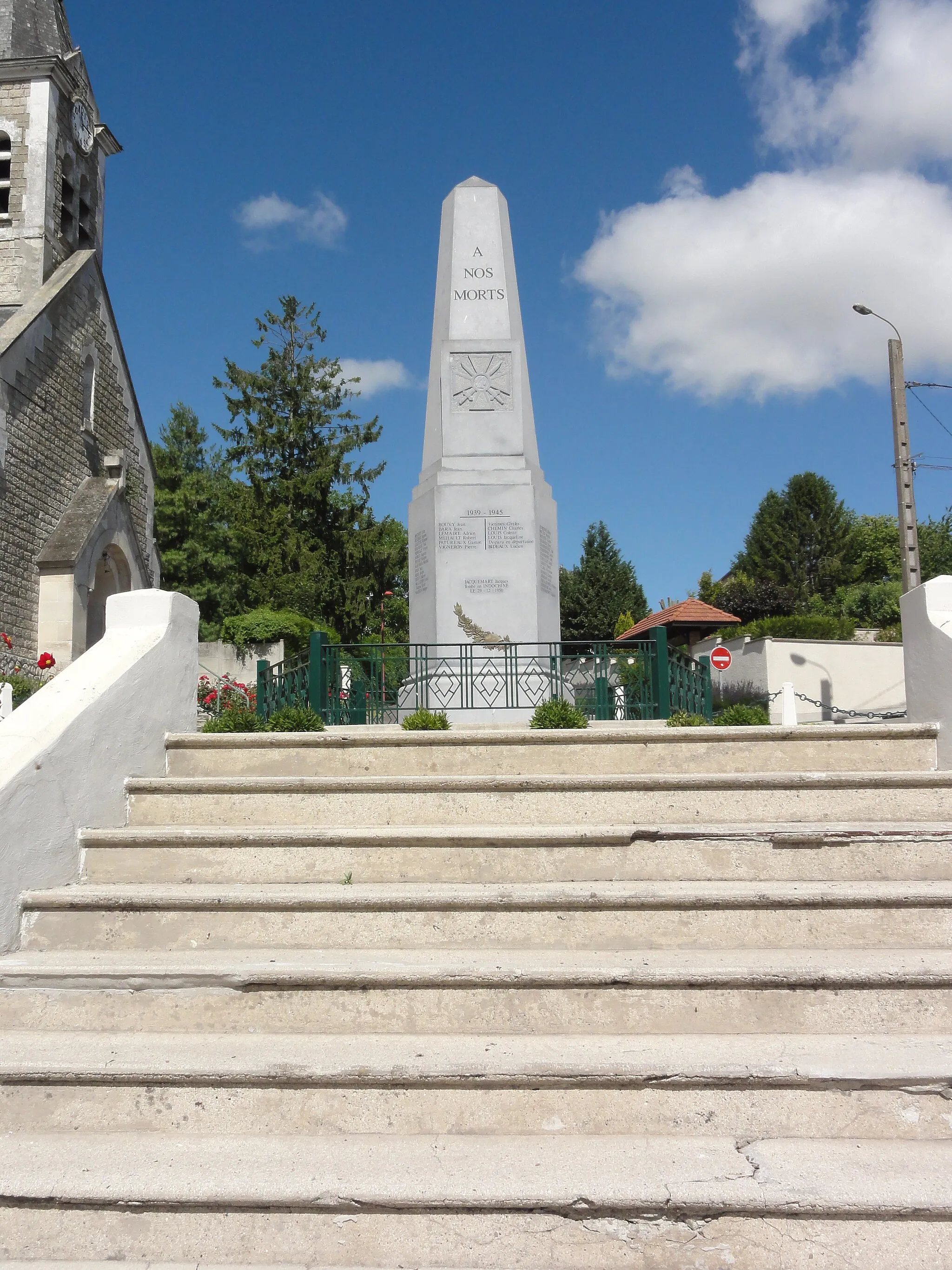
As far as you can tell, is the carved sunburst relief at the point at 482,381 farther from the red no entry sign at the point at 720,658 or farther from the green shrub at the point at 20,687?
the red no entry sign at the point at 720,658

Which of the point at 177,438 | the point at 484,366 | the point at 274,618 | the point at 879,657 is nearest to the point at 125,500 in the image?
the point at 274,618

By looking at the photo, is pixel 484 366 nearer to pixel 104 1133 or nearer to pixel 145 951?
pixel 145 951

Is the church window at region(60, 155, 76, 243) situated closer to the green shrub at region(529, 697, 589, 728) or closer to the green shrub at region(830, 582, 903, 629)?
the green shrub at region(529, 697, 589, 728)

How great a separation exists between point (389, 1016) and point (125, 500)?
2305cm

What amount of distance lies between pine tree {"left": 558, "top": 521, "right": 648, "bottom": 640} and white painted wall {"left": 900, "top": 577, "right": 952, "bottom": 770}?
43732 millimetres

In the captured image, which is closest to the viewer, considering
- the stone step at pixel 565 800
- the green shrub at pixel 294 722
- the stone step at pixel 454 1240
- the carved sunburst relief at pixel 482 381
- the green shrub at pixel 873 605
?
the stone step at pixel 454 1240

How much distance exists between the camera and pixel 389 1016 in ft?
11.2

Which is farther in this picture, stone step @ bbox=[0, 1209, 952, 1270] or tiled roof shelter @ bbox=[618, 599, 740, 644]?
tiled roof shelter @ bbox=[618, 599, 740, 644]

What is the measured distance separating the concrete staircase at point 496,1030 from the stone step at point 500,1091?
0.03 ft

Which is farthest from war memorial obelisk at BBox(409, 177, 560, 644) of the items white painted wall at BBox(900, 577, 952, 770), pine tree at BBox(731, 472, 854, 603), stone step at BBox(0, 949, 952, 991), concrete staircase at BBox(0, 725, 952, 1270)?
pine tree at BBox(731, 472, 854, 603)

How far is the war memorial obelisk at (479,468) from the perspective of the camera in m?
10.8

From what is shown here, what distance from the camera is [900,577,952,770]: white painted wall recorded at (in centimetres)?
538

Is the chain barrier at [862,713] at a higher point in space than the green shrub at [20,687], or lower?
lower

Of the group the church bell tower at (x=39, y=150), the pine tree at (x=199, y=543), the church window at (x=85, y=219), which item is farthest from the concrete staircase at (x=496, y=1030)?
the pine tree at (x=199, y=543)
